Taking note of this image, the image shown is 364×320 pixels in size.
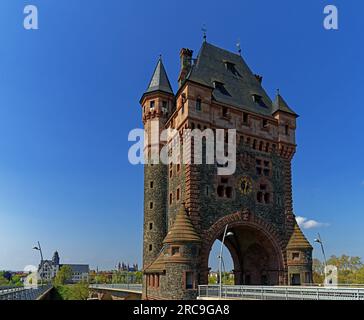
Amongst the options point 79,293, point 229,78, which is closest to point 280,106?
point 229,78

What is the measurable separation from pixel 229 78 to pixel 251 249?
2010cm

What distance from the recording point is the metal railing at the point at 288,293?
19.7 m

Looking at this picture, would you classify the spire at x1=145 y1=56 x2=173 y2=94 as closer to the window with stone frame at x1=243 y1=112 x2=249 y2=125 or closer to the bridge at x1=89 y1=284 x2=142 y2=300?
the window with stone frame at x1=243 y1=112 x2=249 y2=125

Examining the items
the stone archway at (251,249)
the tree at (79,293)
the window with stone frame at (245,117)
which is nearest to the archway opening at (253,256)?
the stone archway at (251,249)

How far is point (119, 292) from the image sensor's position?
6556 centimetres

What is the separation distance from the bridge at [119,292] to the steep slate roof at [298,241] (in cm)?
2183

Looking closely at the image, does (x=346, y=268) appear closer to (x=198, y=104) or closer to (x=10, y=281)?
(x=198, y=104)

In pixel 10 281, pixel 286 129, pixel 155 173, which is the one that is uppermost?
pixel 286 129

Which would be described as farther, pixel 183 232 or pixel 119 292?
pixel 119 292
